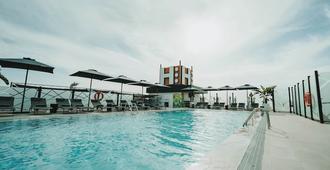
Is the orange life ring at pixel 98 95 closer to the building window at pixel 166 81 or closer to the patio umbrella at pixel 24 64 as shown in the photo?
the patio umbrella at pixel 24 64

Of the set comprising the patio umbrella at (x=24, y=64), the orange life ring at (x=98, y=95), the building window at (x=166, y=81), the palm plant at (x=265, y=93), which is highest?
the building window at (x=166, y=81)

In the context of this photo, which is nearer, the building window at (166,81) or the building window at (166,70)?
the building window at (166,81)

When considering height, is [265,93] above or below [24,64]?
below

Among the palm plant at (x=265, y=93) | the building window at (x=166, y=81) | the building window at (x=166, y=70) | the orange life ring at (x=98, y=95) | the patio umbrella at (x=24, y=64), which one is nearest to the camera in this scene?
the patio umbrella at (x=24, y=64)

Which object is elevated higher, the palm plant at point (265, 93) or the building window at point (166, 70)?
→ the building window at point (166, 70)

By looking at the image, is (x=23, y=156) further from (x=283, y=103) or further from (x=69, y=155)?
(x=283, y=103)

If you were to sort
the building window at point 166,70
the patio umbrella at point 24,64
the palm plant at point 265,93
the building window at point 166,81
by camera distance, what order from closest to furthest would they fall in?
the patio umbrella at point 24,64 → the palm plant at point 265,93 → the building window at point 166,81 → the building window at point 166,70

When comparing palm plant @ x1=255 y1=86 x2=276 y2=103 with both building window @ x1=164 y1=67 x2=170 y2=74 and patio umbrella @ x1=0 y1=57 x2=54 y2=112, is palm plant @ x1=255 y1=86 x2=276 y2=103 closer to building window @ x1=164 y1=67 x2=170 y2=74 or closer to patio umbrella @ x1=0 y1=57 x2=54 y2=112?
building window @ x1=164 y1=67 x2=170 y2=74

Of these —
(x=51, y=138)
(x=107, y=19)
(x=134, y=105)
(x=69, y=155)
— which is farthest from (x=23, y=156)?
(x=134, y=105)

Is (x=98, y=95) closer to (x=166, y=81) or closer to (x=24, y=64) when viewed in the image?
(x=24, y=64)

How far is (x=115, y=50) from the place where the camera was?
9.25m

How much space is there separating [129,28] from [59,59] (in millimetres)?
5568

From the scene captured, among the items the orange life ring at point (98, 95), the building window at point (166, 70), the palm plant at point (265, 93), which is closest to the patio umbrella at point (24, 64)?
the orange life ring at point (98, 95)

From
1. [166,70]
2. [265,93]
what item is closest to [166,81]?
[166,70]
